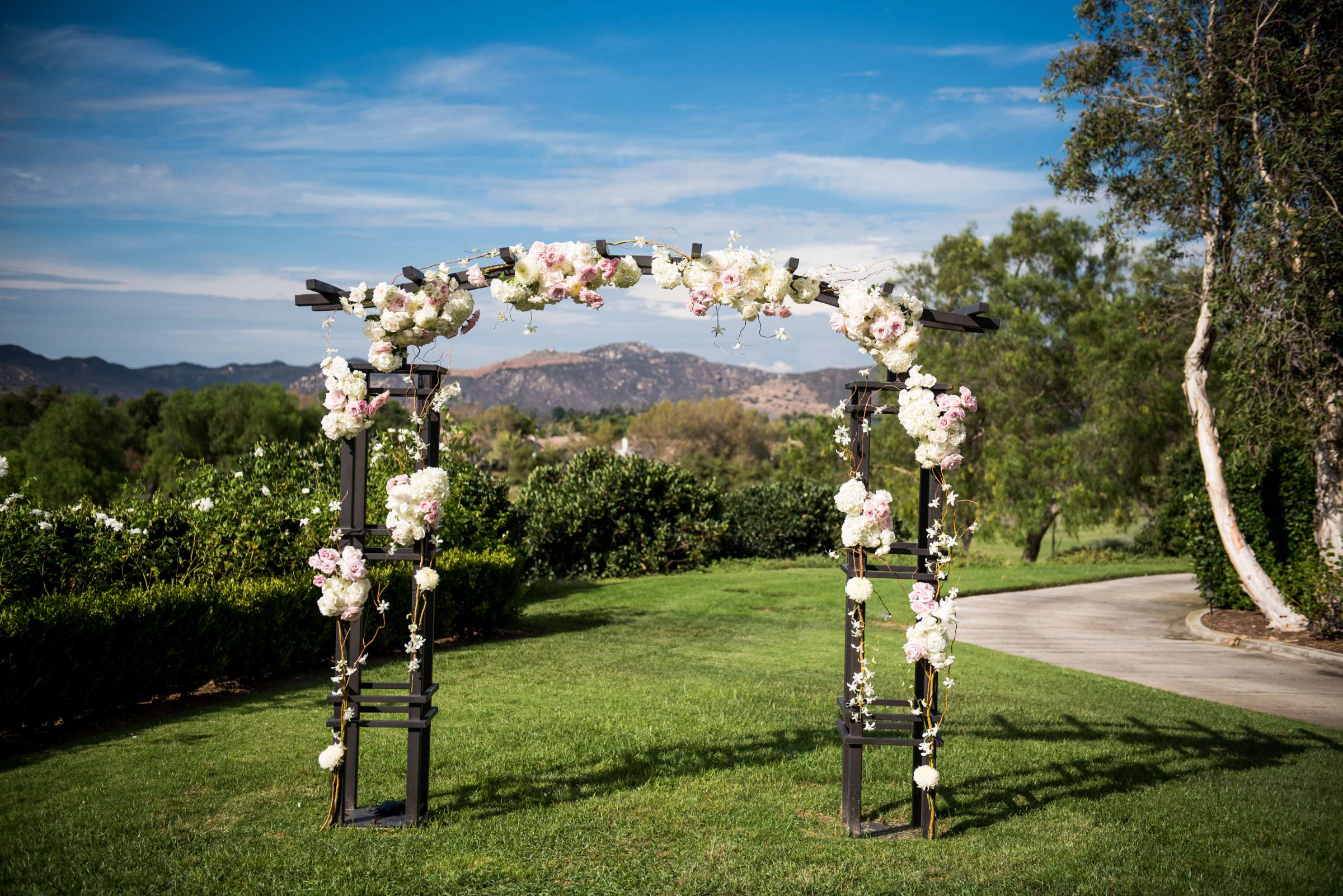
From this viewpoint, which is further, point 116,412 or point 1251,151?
point 116,412

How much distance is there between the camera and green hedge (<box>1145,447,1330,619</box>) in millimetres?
10047

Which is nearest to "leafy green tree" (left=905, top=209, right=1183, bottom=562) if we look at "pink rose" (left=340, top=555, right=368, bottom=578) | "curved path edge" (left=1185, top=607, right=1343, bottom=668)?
"curved path edge" (left=1185, top=607, right=1343, bottom=668)

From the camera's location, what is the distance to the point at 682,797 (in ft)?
15.5

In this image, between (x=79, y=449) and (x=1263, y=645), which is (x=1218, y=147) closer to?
(x=1263, y=645)

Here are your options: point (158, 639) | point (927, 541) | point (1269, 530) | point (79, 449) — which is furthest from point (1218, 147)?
point (79, 449)

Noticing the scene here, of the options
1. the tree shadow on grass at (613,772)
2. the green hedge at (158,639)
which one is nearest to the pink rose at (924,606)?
the tree shadow on grass at (613,772)

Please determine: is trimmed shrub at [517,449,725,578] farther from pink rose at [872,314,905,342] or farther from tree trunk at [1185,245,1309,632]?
pink rose at [872,314,905,342]

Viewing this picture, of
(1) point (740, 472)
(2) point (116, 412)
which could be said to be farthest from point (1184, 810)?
(2) point (116, 412)

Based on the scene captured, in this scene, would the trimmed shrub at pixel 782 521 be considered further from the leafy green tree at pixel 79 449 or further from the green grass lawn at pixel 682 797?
the leafy green tree at pixel 79 449

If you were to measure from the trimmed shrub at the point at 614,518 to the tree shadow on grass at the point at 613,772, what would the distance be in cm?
958

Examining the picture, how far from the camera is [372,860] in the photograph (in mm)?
3785

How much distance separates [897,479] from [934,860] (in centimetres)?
1982

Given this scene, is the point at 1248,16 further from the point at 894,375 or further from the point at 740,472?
the point at 740,472

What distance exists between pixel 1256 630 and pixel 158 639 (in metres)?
11.2
